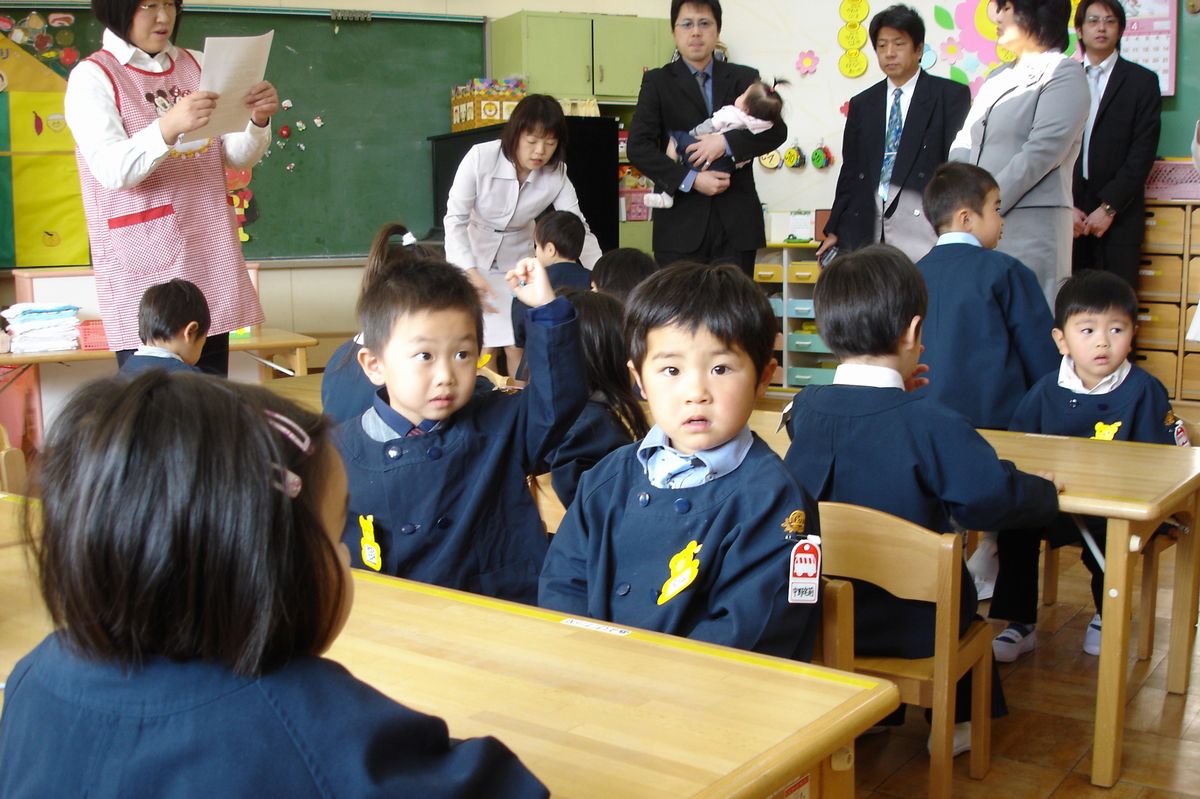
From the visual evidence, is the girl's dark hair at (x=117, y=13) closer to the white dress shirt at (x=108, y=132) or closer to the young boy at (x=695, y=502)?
the white dress shirt at (x=108, y=132)

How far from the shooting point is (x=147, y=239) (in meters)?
2.90

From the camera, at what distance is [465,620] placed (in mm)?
1291

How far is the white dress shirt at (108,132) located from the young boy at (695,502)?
1484mm

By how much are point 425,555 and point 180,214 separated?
1445mm

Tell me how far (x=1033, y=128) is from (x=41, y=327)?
3546mm

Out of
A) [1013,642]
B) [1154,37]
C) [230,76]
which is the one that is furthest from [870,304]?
[1154,37]

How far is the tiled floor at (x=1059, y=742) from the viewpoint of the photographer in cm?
224

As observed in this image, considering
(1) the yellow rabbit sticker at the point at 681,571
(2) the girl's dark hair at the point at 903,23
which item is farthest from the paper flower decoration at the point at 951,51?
(1) the yellow rabbit sticker at the point at 681,571

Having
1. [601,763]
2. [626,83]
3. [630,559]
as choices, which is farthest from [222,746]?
[626,83]

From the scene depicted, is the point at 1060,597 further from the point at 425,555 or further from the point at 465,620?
the point at 465,620

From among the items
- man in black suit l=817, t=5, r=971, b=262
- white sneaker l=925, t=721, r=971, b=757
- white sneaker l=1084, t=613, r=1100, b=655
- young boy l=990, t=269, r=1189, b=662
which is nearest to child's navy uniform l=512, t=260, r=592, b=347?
man in black suit l=817, t=5, r=971, b=262

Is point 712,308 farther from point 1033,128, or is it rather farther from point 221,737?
point 1033,128

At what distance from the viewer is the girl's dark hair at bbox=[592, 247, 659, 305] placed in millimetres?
3520

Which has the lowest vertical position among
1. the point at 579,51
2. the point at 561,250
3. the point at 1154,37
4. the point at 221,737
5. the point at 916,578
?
the point at 916,578
